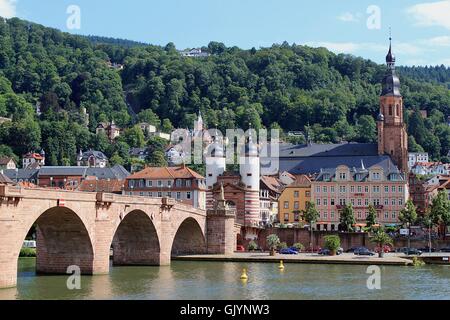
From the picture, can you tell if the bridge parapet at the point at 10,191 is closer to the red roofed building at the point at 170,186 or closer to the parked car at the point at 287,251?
the parked car at the point at 287,251

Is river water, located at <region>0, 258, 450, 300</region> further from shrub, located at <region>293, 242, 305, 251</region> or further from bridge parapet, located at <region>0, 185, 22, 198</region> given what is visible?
shrub, located at <region>293, 242, 305, 251</region>

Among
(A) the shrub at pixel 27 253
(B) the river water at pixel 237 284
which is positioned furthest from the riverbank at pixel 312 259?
(A) the shrub at pixel 27 253

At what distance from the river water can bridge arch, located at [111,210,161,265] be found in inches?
88.2

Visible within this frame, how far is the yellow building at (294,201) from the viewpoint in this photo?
121 metres

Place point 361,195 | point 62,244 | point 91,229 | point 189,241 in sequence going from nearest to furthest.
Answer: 1. point 91,229
2. point 62,244
3. point 189,241
4. point 361,195

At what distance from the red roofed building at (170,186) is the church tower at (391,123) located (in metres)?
38.1

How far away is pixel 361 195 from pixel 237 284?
59.0 m

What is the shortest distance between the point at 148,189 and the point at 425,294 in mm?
59521

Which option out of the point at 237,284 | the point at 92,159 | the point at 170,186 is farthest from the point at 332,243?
the point at 92,159

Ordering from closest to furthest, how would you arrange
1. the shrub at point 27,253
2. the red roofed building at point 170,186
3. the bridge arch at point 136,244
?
1. the bridge arch at point 136,244
2. the shrub at point 27,253
3. the red roofed building at point 170,186

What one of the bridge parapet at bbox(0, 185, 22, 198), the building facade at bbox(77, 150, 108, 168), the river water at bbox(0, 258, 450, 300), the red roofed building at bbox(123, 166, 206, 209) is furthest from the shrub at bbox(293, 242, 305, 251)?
the building facade at bbox(77, 150, 108, 168)

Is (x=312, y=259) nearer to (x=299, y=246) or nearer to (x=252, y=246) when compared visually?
(x=299, y=246)

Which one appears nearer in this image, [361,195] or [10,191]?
[10,191]

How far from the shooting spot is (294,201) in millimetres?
121188
